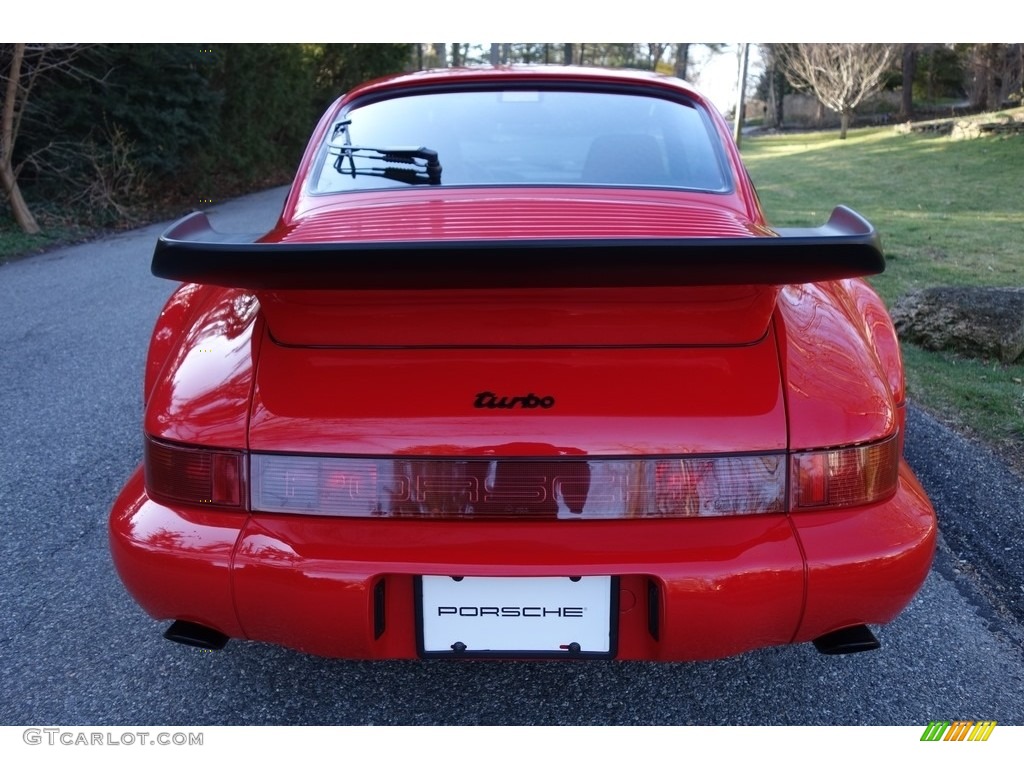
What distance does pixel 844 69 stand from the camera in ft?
94.5

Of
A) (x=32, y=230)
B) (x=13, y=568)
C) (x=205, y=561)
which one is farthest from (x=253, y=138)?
(x=205, y=561)

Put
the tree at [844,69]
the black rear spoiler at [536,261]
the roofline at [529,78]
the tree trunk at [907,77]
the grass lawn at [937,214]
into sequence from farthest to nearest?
the tree trunk at [907,77] < the tree at [844,69] < the grass lawn at [937,214] < the roofline at [529,78] < the black rear spoiler at [536,261]

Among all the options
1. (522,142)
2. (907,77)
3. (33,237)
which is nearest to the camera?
(522,142)

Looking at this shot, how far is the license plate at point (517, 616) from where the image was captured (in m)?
1.71

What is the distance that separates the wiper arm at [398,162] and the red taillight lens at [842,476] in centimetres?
146

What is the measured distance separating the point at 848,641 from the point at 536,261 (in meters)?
1.15

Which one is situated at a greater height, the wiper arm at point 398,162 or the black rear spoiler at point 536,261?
the wiper arm at point 398,162

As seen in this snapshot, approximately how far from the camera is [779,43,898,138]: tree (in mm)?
28406

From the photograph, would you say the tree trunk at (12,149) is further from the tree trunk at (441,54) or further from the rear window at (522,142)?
the tree trunk at (441,54)

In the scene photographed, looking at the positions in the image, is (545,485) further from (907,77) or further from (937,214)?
(907,77)

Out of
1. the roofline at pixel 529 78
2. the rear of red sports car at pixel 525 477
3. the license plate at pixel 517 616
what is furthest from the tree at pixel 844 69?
the license plate at pixel 517 616

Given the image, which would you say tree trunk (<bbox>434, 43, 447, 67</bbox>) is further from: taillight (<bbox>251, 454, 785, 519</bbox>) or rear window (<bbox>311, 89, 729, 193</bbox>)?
taillight (<bbox>251, 454, 785, 519</bbox>)

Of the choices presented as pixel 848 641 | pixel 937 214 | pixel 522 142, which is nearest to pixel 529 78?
pixel 522 142

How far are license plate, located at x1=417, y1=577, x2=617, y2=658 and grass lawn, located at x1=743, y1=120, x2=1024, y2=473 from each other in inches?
107
